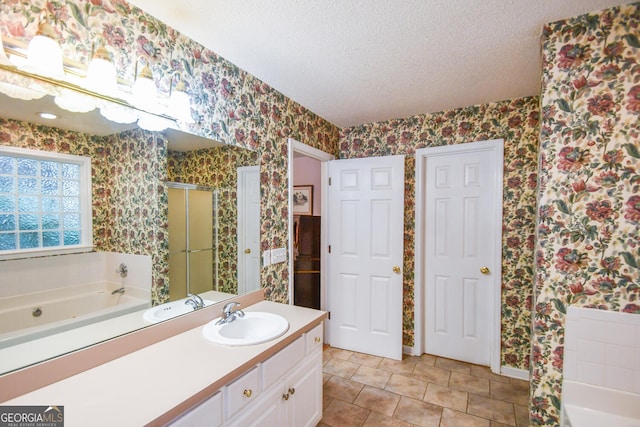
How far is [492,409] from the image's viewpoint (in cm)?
212

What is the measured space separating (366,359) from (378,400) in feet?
2.12

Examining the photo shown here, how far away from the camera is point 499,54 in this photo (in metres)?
1.78

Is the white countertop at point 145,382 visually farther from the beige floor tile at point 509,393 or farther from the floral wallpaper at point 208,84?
the beige floor tile at point 509,393

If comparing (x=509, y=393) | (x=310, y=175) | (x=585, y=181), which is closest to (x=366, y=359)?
(x=509, y=393)

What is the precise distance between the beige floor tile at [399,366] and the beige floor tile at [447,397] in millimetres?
271

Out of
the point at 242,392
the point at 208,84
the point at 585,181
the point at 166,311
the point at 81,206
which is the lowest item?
the point at 242,392

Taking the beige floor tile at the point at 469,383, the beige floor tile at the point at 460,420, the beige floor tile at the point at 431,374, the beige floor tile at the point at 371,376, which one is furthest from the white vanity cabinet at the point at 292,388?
the beige floor tile at the point at 469,383

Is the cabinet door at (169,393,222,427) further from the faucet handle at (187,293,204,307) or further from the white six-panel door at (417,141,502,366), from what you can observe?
the white six-panel door at (417,141,502,366)

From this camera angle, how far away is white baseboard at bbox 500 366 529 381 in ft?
8.21

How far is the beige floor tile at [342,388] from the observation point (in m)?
2.28

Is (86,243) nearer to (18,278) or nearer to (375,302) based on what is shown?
(18,278)

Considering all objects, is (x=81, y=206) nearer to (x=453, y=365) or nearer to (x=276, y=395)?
(x=276, y=395)

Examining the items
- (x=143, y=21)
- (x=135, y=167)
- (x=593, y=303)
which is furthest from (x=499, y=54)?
(x=135, y=167)

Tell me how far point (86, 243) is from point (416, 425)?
2.19 metres
